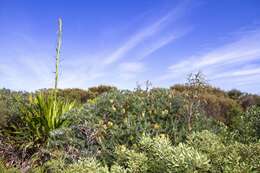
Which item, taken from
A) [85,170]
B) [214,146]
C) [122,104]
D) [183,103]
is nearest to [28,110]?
[122,104]

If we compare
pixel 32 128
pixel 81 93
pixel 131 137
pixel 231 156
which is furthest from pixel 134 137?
pixel 81 93

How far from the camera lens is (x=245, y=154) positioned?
4852mm

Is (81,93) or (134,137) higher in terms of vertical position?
(81,93)

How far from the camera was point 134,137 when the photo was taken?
23.5ft

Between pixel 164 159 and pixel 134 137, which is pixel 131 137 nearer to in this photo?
pixel 134 137

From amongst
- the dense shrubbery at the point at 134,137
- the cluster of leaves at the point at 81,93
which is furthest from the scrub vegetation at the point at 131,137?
the cluster of leaves at the point at 81,93

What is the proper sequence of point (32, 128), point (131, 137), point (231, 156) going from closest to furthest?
point (231, 156)
point (131, 137)
point (32, 128)

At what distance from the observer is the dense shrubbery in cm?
478

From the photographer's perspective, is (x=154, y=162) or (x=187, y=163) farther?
(x=154, y=162)

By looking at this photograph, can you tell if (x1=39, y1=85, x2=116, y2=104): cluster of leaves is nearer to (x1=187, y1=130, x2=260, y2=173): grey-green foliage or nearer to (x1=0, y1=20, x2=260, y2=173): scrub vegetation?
(x1=0, y1=20, x2=260, y2=173): scrub vegetation

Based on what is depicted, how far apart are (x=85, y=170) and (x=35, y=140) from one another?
4644mm

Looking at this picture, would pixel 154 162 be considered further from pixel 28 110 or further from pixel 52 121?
pixel 28 110

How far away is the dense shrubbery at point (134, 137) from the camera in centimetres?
478

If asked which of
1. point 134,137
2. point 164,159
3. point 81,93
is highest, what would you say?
point 81,93
